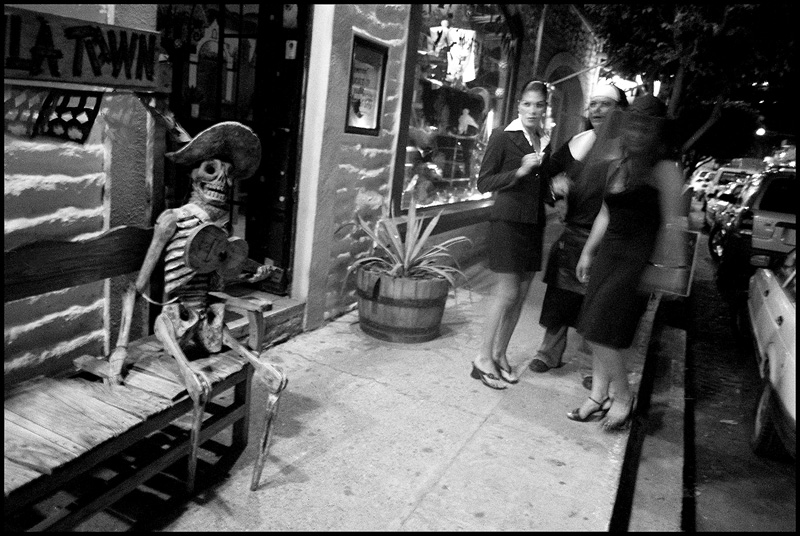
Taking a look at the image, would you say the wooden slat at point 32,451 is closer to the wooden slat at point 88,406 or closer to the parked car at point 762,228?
the wooden slat at point 88,406

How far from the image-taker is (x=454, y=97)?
24.6 feet

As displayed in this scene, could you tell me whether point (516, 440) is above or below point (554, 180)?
below

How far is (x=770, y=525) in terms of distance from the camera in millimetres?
3240

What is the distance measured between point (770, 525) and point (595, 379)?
3.72 feet

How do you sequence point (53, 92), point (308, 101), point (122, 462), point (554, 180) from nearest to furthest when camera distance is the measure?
point (53, 92) < point (122, 462) < point (554, 180) < point (308, 101)

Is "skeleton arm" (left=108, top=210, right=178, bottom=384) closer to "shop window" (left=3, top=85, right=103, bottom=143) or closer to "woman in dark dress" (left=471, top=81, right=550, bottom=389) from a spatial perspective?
"shop window" (left=3, top=85, right=103, bottom=143)

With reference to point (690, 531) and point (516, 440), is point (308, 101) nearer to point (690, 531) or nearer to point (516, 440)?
point (516, 440)

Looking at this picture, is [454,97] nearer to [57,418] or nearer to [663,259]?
[663,259]

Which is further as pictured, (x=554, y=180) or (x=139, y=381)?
(x=554, y=180)

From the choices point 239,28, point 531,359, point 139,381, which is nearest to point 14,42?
point 139,381

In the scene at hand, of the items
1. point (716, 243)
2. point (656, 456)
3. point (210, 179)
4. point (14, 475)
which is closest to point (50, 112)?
point (210, 179)

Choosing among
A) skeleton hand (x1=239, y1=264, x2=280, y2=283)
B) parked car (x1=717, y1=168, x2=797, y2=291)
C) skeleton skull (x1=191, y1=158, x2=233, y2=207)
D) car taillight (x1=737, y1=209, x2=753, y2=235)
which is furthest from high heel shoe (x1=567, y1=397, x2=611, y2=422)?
car taillight (x1=737, y1=209, x2=753, y2=235)

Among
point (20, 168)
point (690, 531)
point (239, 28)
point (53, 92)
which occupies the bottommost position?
point (690, 531)

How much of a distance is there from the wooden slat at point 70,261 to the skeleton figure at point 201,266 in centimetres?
7
